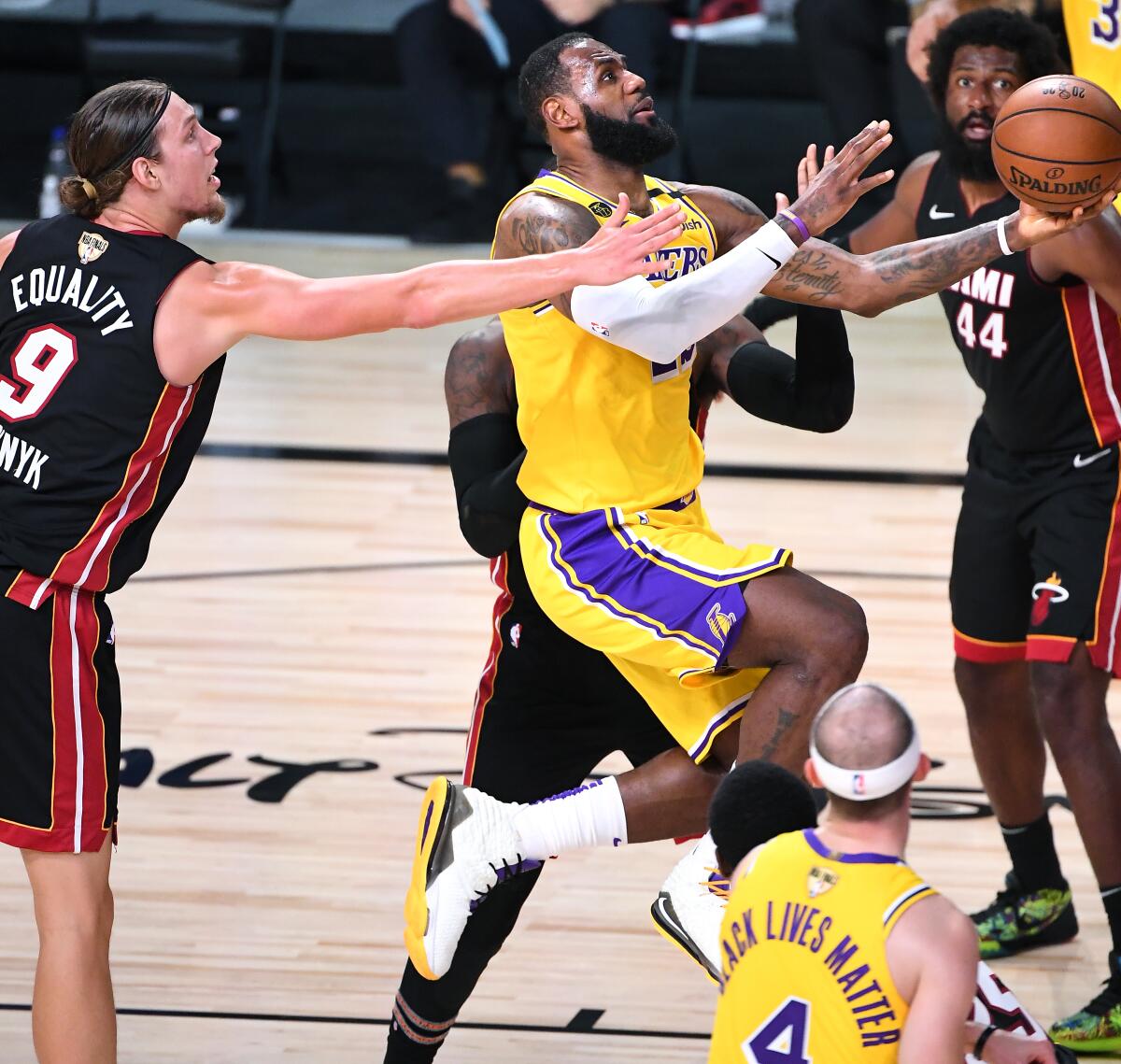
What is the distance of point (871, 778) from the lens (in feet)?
9.26

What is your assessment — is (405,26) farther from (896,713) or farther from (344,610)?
(896,713)

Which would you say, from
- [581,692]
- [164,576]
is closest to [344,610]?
[164,576]

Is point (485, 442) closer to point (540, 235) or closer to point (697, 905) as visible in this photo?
point (540, 235)

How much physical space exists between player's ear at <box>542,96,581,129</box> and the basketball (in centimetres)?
88

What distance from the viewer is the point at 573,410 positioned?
3.97 meters

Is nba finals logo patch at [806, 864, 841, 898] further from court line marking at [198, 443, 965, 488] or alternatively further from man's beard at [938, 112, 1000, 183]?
court line marking at [198, 443, 965, 488]

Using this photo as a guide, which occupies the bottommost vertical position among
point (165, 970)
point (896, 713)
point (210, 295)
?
point (165, 970)

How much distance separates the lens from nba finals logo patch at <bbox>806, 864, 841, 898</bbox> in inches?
111

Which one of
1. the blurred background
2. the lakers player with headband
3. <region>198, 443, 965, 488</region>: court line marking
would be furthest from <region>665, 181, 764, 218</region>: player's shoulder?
the blurred background

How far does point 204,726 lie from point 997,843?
2503mm

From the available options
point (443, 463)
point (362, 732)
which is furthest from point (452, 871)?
point (443, 463)

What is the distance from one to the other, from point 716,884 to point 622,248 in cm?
124

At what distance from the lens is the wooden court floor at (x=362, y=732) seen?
15.0ft

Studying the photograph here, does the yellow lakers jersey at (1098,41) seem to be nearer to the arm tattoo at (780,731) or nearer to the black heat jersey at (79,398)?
the arm tattoo at (780,731)
